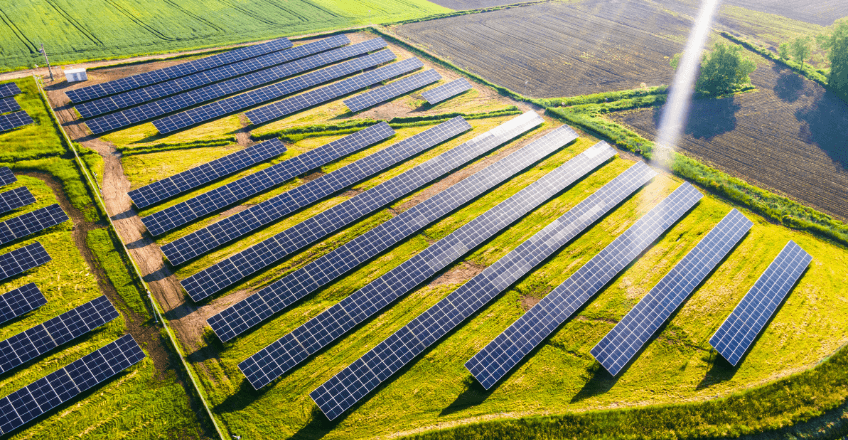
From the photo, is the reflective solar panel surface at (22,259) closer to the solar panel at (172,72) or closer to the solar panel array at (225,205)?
the solar panel array at (225,205)

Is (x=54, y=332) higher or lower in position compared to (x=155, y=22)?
lower

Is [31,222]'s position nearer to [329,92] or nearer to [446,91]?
[329,92]

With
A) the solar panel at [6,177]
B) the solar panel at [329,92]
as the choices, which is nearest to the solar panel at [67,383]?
the solar panel at [6,177]

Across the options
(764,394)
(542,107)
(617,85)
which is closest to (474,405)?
(764,394)

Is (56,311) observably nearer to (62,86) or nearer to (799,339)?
(62,86)

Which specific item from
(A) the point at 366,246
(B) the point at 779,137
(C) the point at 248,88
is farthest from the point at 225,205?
(B) the point at 779,137

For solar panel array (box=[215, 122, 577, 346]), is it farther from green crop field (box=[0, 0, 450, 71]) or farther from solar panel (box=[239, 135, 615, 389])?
green crop field (box=[0, 0, 450, 71])
